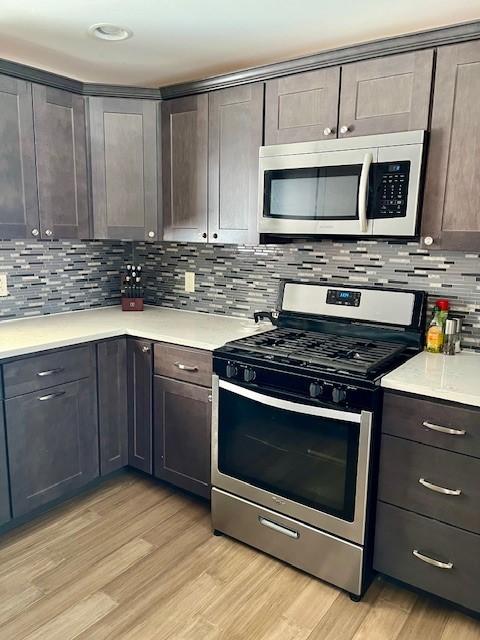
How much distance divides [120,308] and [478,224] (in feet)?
7.21

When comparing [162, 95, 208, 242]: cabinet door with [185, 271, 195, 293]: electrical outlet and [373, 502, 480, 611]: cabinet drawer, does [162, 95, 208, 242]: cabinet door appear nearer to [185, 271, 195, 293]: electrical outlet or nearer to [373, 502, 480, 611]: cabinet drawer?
[185, 271, 195, 293]: electrical outlet

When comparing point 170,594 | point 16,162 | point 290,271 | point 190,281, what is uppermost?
point 16,162

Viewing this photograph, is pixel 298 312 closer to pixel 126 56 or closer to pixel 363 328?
pixel 363 328

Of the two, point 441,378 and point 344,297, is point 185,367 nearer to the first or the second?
point 344,297

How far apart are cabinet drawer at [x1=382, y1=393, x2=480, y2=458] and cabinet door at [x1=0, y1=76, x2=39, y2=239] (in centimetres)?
190

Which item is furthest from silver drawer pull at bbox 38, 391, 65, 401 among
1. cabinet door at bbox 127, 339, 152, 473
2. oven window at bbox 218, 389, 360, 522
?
oven window at bbox 218, 389, 360, 522

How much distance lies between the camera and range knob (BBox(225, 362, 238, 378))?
2.14m

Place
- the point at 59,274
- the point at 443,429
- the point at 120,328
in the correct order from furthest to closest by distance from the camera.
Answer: the point at 59,274
the point at 120,328
the point at 443,429

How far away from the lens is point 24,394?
2.24m

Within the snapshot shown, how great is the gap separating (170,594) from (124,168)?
2118mm

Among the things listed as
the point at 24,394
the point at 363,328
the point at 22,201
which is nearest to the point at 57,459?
the point at 24,394

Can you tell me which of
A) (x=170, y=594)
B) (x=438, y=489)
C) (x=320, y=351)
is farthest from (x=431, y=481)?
(x=170, y=594)

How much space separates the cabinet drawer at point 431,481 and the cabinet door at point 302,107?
134 centimetres

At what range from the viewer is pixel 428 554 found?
1.83m
